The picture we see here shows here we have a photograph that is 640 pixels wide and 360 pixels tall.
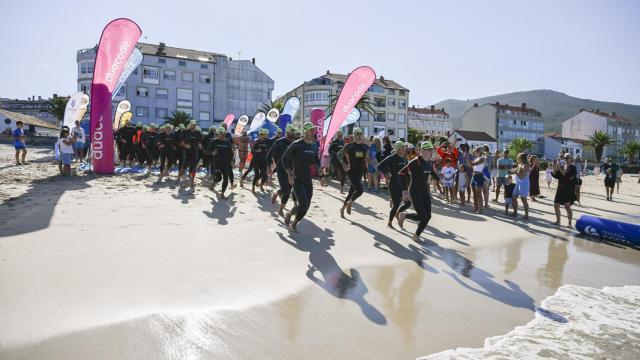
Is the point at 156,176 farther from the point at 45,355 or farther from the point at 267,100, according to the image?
the point at 267,100

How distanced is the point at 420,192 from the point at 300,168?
84.3 inches

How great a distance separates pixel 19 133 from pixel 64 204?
9.31m

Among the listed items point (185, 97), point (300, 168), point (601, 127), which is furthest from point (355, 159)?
point (601, 127)

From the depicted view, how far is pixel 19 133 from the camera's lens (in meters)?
15.0

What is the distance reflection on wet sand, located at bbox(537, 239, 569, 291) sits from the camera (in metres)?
5.11

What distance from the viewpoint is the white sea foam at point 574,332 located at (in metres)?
3.23

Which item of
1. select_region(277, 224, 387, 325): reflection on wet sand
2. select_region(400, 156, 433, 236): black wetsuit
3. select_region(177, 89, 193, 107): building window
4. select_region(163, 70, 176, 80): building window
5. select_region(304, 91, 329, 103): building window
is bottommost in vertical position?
select_region(277, 224, 387, 325): reflection on wet sand

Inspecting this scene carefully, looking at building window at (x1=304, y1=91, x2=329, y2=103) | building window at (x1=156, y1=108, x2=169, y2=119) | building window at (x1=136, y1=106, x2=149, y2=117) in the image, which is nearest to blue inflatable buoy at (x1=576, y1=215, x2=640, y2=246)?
building window at (x1=156, y1=108, x2=169, y2=119)

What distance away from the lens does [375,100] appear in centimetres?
7306

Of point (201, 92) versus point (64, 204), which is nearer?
point (64, 204)

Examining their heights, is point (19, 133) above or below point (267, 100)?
below

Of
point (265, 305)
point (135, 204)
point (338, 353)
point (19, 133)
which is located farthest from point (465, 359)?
point (19, 133)

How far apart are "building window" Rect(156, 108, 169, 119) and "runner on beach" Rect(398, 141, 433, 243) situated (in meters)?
55.7

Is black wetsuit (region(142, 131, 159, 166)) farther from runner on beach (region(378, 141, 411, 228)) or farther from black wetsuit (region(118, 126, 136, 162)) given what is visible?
runner on beach (region(378, 141, 411, 228))
